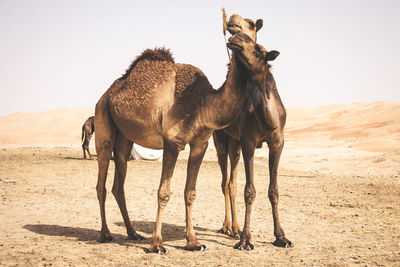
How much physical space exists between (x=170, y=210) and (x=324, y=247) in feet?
13.5

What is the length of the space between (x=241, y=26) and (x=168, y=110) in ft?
5.07

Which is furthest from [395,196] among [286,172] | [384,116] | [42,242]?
[384,116]

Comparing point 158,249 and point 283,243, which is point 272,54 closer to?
point 283,243

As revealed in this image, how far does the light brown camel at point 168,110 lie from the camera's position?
18.0ft

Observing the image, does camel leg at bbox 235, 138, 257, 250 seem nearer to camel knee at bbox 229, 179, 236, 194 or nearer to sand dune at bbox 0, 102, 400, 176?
camel knee at bbox 229, 179, 236, 194

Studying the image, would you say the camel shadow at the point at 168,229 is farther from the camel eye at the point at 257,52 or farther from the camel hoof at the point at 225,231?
the camel eye at the point at 257,52

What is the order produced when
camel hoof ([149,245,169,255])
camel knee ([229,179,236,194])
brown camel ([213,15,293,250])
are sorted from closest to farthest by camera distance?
brown camel ([213,15,293,250]) < camel hoof ([149,245,169,255]) < camel knee ([229,179,236,194])

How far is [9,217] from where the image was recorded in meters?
8.05

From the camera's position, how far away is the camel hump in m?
6.54

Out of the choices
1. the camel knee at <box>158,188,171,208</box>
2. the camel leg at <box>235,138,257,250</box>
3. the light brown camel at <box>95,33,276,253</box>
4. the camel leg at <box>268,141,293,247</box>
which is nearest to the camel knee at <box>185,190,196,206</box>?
the light brown camel at <box>95,33,276,253</box>

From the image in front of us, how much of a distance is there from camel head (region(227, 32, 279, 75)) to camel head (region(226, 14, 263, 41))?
114mm

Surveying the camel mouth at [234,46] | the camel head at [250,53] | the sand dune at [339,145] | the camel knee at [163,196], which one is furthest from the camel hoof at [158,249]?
the sand dune at [339,145]

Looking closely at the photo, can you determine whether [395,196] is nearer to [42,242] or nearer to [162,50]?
[162,50]

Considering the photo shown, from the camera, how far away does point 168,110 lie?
5.81 metres
